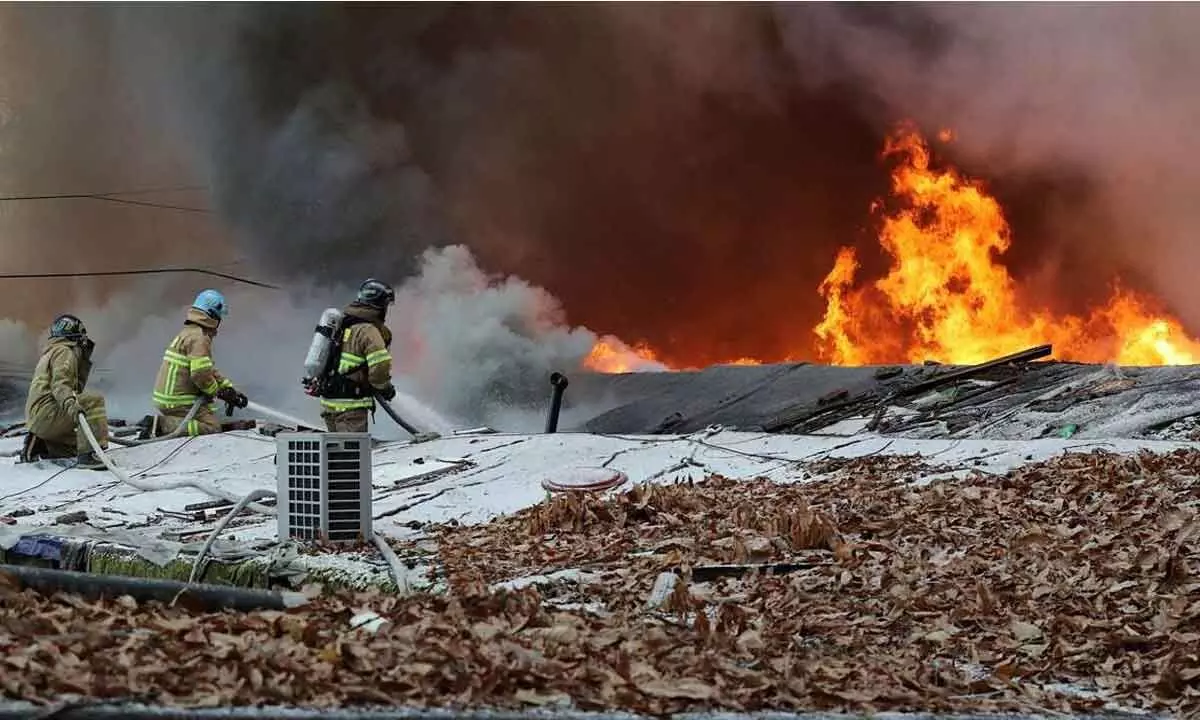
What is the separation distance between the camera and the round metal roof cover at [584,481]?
7980mm

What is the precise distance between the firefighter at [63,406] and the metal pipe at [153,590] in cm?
655

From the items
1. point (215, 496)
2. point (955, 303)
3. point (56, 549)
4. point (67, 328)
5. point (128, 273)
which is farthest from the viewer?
point (128, 273)

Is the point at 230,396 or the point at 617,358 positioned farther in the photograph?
the point at 617,358

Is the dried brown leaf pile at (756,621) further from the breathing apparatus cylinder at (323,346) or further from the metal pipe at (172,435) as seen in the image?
the metal pipe at (172,435)

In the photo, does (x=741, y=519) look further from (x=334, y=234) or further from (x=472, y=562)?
(x=334, y=234)

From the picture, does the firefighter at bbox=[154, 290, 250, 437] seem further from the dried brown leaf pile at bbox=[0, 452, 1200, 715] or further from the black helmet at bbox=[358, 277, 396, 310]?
the dried brown leaf pile at bbox=[0, 452, 1200, 715]

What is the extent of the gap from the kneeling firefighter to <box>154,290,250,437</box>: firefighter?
6.03 ft

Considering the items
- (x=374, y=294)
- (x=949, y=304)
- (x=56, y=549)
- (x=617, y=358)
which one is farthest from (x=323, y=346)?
(x=949, y=304)

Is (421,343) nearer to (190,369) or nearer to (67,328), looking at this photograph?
(190,369)

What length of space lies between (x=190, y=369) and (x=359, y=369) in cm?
243

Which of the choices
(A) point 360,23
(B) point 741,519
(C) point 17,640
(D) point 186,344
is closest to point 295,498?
(B) point 741,519

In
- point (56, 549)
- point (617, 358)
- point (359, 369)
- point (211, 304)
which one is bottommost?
point (56, 549)

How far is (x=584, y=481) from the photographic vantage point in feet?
26.6

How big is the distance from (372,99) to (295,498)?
39.6ft
